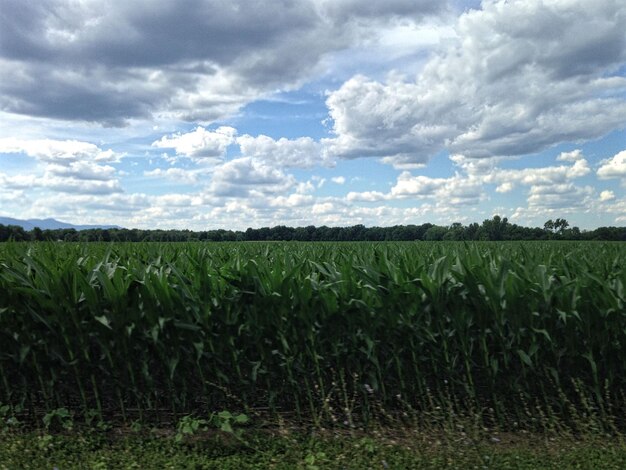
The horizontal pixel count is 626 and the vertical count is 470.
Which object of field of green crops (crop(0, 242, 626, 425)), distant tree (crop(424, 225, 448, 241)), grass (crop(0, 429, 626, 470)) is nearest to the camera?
grass (crop(0, 429, 626, 470))

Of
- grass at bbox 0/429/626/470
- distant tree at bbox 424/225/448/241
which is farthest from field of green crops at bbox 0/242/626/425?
distant tree at bbox 424/225/448/241

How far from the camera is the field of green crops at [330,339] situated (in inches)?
204

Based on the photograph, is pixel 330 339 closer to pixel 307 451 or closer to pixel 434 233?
pixel 307 451

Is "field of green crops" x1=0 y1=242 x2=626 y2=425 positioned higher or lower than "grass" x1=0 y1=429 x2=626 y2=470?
higher

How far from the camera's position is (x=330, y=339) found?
5195mm

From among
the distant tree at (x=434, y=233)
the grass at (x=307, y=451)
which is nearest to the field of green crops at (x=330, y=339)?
the grass at (x=307, y=451)

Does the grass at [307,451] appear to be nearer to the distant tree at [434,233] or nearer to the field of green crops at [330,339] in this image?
the field of green crops at [330,339]

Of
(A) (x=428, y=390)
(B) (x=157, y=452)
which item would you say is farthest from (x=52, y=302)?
(A) (x=428, y=390)

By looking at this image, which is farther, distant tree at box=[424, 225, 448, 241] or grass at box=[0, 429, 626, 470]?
Result: distant tree at box=[424, 225, 448, 241]

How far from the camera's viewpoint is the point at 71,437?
5.35 meters

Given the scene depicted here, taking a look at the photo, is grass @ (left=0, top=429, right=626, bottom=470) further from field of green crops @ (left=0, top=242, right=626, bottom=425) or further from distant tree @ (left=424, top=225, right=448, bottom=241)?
distant tree @ (left=424, top=225, right=448, bottom=241)

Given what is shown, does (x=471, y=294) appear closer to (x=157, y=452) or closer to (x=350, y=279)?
(x=350, y=279)

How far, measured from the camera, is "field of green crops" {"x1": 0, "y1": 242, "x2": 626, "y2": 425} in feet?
17.0

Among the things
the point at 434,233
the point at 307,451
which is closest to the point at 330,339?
the point at 307,451
